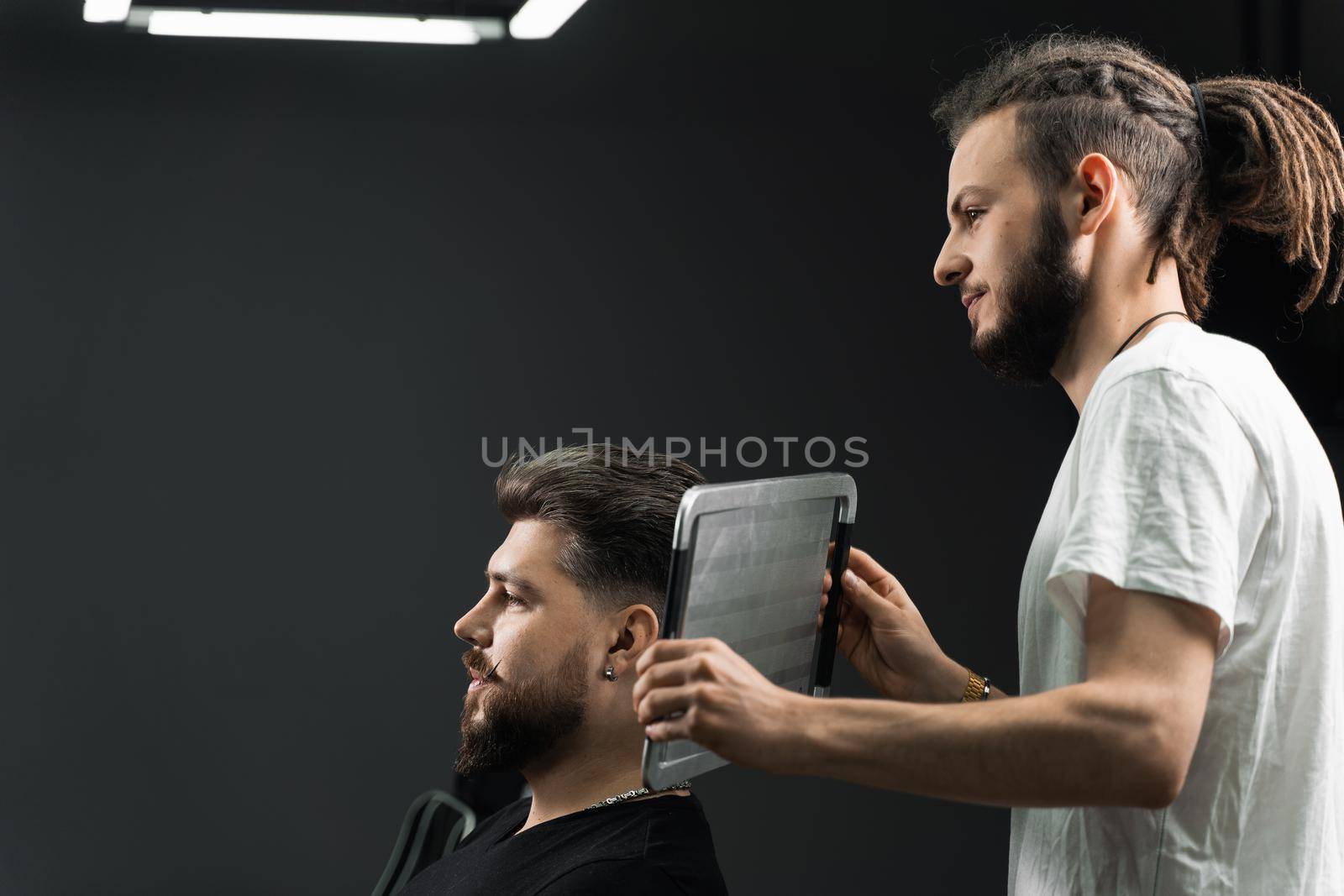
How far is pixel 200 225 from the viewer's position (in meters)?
3.25

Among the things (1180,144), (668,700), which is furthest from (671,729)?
(1180,144)

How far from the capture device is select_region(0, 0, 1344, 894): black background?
3.20 meters

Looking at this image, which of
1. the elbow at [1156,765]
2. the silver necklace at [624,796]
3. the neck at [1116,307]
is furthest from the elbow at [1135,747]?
the silver necklace at [624,796]

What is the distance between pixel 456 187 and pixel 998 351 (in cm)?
226


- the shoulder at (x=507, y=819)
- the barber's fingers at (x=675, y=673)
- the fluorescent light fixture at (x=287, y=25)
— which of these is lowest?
the shoulder at (x=507, y=819)

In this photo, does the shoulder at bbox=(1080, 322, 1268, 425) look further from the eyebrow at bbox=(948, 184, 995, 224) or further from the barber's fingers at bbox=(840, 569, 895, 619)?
Result: the barber's fingers at bbox=(840, 569, 895, 619)

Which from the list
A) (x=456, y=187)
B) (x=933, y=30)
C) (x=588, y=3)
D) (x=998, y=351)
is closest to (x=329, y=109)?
(x=456, y=187)

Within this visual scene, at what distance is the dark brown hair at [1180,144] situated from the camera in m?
1.36

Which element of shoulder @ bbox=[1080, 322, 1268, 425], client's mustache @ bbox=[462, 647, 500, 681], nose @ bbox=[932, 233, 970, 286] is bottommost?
client's mustache @ bbox=[462, 647, 500, 681]

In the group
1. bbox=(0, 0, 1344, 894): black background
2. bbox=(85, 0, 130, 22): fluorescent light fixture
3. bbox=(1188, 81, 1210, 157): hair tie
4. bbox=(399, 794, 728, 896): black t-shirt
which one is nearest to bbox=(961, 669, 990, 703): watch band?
bbox=(399, 794, 728, 896): black t-shirt

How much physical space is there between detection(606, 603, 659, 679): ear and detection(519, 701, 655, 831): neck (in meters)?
0.08

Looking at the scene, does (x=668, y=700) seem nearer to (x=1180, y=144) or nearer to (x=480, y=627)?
(x=480, y=627)

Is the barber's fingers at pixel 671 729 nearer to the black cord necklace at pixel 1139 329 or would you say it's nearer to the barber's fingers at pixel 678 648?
the barber's fingers at pixel 678 648

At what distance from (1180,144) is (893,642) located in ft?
2.27
